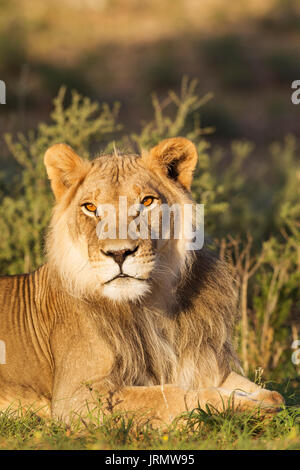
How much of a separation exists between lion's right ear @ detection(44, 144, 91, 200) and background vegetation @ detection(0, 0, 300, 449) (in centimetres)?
68

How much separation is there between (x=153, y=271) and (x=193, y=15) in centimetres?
3009

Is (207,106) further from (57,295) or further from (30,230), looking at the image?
(57,295)

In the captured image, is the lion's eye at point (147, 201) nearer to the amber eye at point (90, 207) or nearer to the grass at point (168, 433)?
the amber eye at point (90, 207)

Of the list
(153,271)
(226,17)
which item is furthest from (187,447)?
(226,17)

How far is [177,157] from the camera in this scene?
444 cm

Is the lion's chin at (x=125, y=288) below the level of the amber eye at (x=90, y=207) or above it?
below

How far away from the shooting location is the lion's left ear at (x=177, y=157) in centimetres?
438

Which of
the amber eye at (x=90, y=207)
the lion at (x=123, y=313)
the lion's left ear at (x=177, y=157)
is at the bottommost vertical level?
the lion at (x=123, y=313)

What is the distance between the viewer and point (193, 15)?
32812mm

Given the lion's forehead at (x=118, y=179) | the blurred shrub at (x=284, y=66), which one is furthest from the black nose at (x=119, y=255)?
the blurred shrub at (x=284, y=66)

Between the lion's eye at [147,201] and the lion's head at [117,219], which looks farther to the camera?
the lion's eye at [147,201]

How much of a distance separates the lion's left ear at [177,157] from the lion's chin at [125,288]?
73 cm

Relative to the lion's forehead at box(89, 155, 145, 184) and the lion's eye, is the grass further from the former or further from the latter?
the lion's forehead at box(89, 155, 145, 184)

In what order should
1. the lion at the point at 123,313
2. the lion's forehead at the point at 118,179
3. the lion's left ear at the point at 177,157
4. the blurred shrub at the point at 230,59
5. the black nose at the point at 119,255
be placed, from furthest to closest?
the blurred shrub at the point at 230,59 → the lion's left ear at the point at 177,157 → the lion's forehead at the point at 118,179 → the lion at the point at 123,313 → the black nose at the point at 119,255
